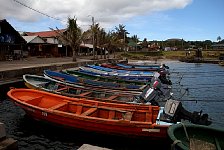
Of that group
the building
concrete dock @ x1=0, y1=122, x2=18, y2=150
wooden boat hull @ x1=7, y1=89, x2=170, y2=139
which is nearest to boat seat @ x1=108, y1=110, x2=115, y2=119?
wooden boat hull @ x1=7, y1=89, x2=170, y2=139

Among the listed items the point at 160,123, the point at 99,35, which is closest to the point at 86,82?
the point at 160,123

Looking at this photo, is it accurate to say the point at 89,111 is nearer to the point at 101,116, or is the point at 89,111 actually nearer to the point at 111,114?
the point at 101,116

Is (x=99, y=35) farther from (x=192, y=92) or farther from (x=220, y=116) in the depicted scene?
(x=220, y=116)

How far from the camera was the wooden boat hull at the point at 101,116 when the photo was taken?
Answer: 9.16 metres

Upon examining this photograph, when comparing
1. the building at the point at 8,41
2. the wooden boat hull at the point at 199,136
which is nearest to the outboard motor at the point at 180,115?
the wooden boat hull at the point at 199,136

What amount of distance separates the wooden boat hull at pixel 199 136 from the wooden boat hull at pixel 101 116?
192 cm

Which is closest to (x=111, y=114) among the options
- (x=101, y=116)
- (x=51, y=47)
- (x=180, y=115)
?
(x=101, y=116)

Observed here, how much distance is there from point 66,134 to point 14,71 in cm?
1514

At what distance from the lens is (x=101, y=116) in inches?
434

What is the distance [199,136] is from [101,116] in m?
5.25

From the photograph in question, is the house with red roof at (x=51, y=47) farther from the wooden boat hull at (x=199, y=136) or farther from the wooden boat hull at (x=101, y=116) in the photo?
the wooden boat hull at (x=199, y=136)

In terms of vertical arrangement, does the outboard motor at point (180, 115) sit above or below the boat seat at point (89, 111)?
above

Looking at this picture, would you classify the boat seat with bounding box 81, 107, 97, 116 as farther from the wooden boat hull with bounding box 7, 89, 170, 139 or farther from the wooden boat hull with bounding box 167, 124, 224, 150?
the wooden boat hull with bounding box 167, 124, 224, 150

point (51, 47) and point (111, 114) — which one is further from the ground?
point (51, 47)
